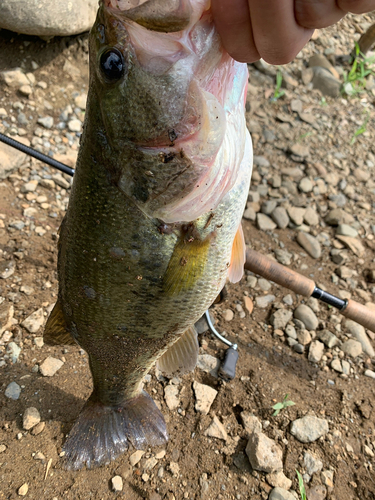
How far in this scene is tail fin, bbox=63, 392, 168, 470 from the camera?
89.4 inches

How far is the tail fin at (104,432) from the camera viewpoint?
2.27m

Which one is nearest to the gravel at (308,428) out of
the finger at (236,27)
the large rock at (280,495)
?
the large rock at (280,495)

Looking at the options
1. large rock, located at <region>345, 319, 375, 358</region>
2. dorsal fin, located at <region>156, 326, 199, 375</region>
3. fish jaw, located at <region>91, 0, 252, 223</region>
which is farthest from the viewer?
large rock, located at <region>345, 319, 375, 358</region>

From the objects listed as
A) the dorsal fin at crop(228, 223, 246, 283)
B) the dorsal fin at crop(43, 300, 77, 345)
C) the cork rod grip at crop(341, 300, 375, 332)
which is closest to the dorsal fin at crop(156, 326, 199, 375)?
the dorsal fin at crop(228, 223, 246, 283)

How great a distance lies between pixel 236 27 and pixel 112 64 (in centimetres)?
44

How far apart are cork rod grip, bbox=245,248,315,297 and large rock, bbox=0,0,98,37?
2.94 meters

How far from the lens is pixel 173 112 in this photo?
1219mm

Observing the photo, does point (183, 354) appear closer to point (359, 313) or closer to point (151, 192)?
point (151, 192)

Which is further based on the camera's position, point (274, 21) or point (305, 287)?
point (305, 287)

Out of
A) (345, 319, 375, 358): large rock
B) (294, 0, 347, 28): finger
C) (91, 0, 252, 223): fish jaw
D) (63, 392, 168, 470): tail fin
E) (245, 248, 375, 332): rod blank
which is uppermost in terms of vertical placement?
(294, 0, 347, 28): finger

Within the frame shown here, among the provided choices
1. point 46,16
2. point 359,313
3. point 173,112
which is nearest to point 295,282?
point 359,313

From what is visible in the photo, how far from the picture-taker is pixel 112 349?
188 cm

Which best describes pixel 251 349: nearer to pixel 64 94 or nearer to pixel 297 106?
pixel 64 94

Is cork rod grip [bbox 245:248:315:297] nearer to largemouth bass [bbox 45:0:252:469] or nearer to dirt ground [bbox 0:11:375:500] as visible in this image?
dirt ground [bbox 0:11:375:500]
